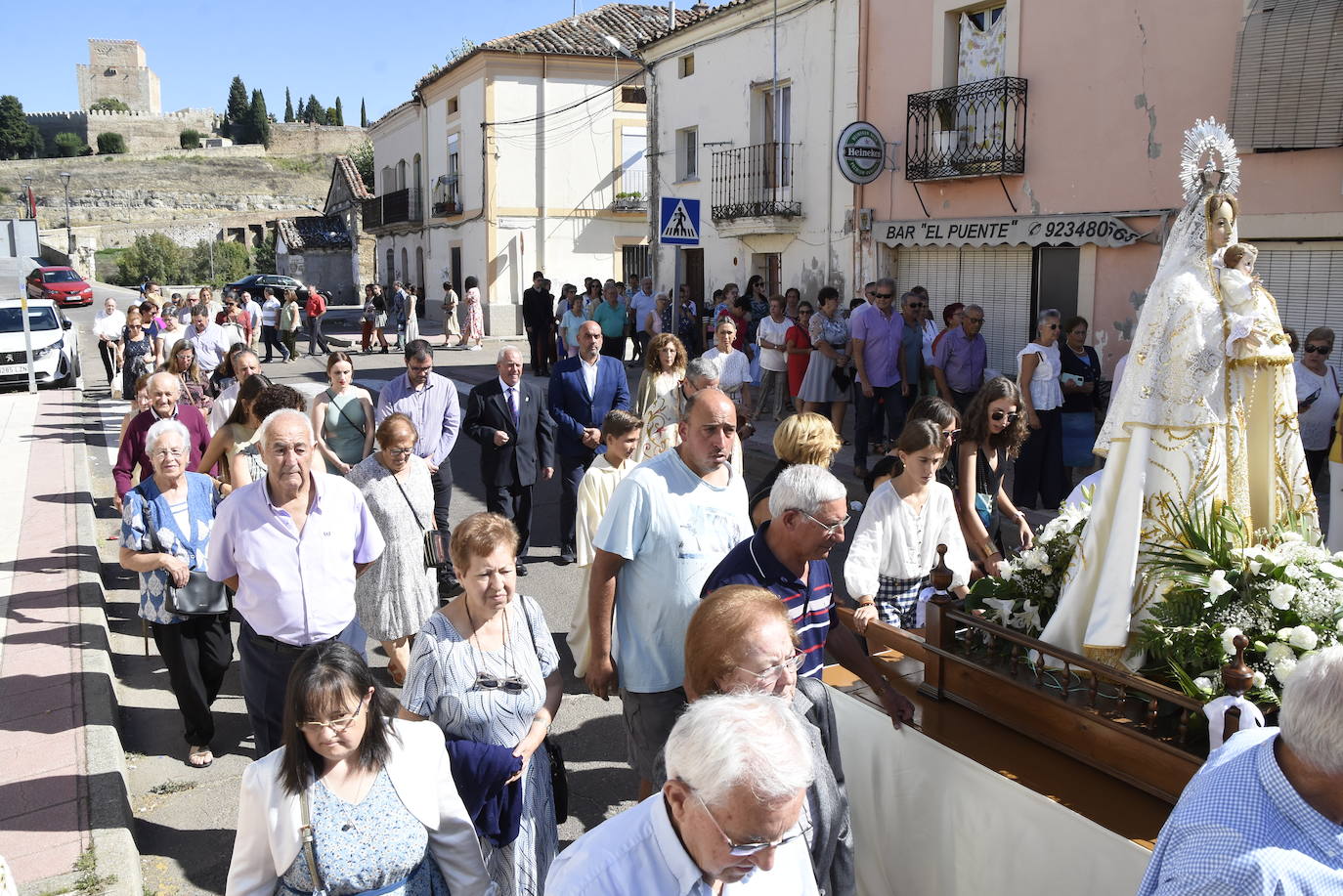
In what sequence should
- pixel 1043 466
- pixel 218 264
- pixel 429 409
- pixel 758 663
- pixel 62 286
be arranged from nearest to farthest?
pixel 758 663, pixel 429 409, pixel 1043 466, pixel 62 286, pixel 218 264

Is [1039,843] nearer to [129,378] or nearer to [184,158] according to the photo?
[129,378]

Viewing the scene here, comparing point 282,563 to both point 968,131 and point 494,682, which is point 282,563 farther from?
point 968,131

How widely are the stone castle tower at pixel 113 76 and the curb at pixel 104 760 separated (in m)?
114

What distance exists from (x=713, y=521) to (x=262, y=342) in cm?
2565

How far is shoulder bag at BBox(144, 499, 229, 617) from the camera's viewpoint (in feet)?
17.6

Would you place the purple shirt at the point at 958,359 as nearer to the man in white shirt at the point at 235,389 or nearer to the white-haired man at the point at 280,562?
the man in white shirt at the point at 235,389

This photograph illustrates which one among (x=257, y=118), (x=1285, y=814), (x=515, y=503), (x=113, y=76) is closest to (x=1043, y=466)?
(x=515, y=503)

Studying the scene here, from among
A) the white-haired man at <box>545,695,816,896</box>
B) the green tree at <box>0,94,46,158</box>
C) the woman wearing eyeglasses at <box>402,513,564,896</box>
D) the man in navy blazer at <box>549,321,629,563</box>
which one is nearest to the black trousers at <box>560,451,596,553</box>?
the man in navy blazer at <box>549,321,629,563</box>

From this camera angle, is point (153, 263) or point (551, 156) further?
point (153, 263)

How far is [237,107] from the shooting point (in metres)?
101

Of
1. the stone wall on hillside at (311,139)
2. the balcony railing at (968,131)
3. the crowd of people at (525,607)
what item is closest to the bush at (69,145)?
the stone wall on hillside at (311,139)

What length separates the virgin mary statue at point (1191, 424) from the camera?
11.4 ft

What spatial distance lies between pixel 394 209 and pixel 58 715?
115 ft

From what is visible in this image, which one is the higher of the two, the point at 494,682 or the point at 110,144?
the point at 110,144
